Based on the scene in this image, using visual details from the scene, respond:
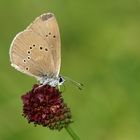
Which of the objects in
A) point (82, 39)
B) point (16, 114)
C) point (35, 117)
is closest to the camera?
point (35, 117)

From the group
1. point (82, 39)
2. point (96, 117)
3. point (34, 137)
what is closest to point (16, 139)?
point (34, 137)

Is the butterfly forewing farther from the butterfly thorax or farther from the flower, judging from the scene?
the flower

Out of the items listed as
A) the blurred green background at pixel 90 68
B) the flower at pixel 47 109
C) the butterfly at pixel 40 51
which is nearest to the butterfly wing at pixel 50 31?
the butterfly at pixel 40 51

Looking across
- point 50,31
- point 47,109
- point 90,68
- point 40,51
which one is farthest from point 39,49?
point 90,68

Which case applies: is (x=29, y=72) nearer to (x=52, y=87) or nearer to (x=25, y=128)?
(x=52, y=87)

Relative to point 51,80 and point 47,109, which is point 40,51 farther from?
point 47,109
